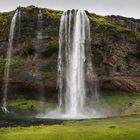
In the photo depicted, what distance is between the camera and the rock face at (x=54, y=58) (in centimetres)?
8450

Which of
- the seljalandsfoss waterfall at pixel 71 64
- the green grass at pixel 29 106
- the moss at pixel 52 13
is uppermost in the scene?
the moss at pixel 52 13

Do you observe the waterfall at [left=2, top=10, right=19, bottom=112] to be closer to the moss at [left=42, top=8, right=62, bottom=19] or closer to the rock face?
the rock face

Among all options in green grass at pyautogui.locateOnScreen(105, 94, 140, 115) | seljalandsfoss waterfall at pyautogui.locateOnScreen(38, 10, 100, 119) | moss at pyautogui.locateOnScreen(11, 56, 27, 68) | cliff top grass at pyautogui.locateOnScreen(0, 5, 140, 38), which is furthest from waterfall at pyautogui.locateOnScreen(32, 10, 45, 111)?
green grass at pyautogui.locateOnScreen(105, 94, 140, 115)

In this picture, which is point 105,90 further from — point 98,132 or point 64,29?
point 98,132

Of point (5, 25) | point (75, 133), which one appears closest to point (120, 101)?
point (5, 25)

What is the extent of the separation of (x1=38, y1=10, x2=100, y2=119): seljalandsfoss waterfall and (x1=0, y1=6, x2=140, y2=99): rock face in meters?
1.09

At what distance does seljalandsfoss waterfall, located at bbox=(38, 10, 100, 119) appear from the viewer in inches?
3278

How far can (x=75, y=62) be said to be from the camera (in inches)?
3346

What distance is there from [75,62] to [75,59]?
1.87 ft

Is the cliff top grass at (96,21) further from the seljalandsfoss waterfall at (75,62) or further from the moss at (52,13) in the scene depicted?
the seljalandsfoss waterfall at (75,62)

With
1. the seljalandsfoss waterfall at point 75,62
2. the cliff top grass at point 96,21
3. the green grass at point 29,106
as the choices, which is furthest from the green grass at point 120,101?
the cliff top grass at point 96,21

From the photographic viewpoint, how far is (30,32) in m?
86.6

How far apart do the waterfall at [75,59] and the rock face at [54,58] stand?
3.60 ft

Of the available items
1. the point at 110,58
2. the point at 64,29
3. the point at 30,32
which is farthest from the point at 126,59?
the point at 30,32
